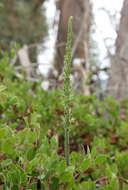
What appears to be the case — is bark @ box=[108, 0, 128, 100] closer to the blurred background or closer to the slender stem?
the blurred background

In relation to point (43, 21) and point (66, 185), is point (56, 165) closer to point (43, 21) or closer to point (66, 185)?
point (66, 185)

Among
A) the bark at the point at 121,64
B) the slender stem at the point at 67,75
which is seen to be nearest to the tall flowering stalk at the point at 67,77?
the slender stem at the point at 67,75

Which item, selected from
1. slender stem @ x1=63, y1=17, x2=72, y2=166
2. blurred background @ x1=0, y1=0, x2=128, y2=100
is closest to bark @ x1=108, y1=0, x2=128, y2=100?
blurred background @ x1=0, y1=0, x2=128, y2=100

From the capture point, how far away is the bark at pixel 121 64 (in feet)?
6.82

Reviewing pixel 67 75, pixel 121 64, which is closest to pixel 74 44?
pixel 121 64

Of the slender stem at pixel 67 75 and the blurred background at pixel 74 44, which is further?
the blurred background at pixel 74 44

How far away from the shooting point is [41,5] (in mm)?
6969

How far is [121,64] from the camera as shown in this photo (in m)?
2.30

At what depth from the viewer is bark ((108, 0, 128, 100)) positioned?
81.9 inches

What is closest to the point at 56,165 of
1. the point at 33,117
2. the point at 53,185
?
the point at 53,185

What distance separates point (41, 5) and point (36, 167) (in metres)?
6.89

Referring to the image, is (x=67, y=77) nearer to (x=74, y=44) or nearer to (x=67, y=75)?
(x=67, y=75)

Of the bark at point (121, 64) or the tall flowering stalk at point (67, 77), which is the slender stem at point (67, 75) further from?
the bark at point (121, 64)

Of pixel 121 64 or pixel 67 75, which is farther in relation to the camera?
pixel 121 64
